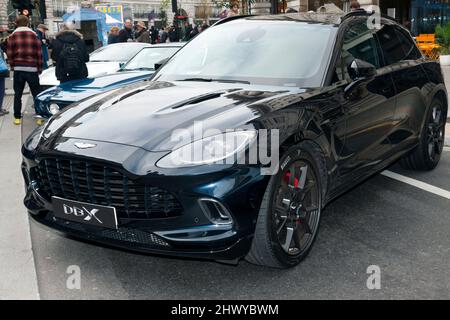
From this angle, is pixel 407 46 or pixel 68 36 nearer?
pixel 407 46

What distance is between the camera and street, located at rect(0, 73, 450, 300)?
318 centimetres

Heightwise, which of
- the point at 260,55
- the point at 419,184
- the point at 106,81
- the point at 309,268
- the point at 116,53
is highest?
the point at 260,55

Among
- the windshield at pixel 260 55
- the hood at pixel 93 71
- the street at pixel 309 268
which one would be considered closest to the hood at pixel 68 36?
the hood at pixel 93 71

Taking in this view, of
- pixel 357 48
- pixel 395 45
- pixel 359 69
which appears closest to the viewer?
pixel 359 69

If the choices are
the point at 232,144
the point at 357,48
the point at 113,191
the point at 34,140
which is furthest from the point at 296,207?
the point at 34,140

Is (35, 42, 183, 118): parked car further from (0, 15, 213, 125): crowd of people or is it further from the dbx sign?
the dbx sign

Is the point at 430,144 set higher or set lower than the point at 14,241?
higher

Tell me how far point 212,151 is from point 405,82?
2590 millimetres

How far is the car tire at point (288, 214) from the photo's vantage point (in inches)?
123

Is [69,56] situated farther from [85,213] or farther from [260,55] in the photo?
[85,213]

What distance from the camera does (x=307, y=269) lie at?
348cm

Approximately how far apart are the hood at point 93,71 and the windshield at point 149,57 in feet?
2.80

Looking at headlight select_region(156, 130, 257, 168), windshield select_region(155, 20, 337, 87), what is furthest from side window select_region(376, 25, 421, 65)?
headlight select_region(156, 130, 257, 168)

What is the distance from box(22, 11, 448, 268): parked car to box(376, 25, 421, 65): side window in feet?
A: 0.17
